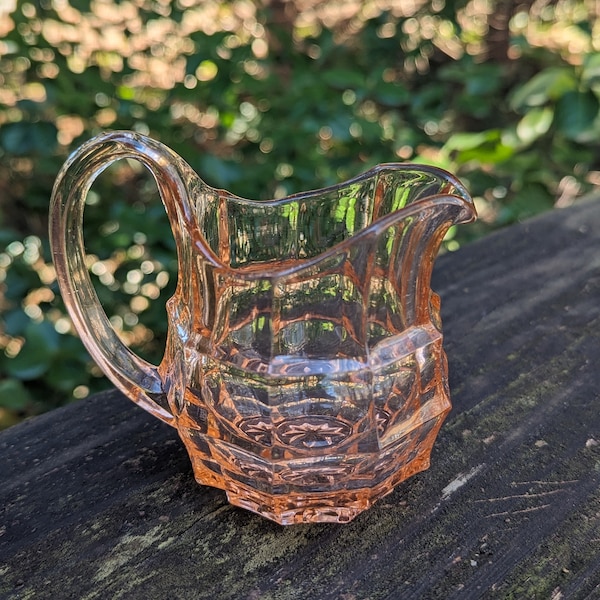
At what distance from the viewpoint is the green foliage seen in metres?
0.91

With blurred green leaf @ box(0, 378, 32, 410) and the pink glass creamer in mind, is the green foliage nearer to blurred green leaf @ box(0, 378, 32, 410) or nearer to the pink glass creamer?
blurred green leaf @ box(0, 378, 32, 410)

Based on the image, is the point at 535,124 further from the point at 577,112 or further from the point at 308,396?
the point at 308,396

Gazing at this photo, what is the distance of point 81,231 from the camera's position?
0.37 meters

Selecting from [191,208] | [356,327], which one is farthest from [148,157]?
[356,327]

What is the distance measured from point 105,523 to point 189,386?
0.09 m

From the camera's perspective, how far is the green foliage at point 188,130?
3.00 ft

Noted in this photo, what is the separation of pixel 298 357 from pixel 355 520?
93 mm

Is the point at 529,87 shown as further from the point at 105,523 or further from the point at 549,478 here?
the point at 105,523

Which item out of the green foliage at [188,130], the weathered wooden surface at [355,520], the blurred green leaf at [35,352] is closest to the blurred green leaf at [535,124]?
the green foliage at [188,130]

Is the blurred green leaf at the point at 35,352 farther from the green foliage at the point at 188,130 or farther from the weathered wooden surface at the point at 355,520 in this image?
the weathered wooden surface at the point at 355,520

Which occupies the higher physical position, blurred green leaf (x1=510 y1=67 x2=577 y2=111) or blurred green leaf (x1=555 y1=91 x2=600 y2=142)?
blurred green leaf (x1=510 y1=67 x2=577 y2=111)

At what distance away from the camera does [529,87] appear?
1.14 m

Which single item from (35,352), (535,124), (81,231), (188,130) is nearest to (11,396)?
(35,352)

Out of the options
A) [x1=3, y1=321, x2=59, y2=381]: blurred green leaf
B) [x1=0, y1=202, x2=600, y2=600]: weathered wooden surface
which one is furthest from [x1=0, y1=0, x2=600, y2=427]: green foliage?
[x1=0, y1=202, x2=600, y2=600]: weathered wooden surface
